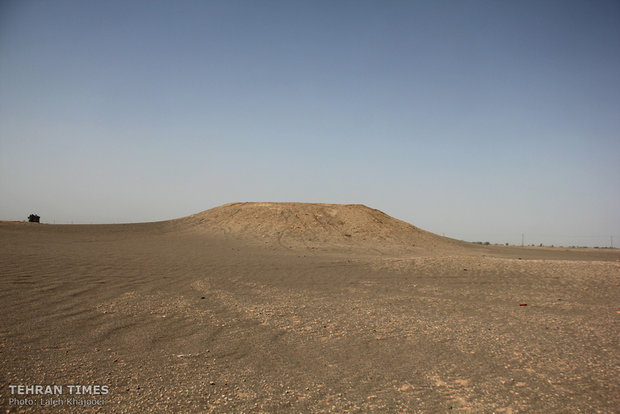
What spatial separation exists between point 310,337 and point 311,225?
2491 cm

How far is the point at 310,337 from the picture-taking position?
17.5ft

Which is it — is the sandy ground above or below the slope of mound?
below

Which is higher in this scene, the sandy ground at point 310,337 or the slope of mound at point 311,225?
the slope of mound at point 311,225

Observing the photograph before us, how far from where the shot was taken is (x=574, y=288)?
9.66 m

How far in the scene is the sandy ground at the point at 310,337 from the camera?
11.6 ft

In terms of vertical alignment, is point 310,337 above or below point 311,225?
below

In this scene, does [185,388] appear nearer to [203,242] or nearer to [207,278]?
[207,278]

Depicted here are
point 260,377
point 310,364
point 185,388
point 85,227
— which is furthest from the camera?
point 85,227

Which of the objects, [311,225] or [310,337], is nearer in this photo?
[310,337]

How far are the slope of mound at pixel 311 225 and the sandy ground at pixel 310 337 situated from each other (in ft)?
45.6

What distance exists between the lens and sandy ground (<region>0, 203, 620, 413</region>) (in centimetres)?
353

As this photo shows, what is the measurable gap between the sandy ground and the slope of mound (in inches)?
547

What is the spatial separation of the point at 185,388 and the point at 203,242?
20032 mm

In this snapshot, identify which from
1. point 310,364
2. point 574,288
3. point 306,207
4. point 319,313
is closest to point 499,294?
A: point 574,288
